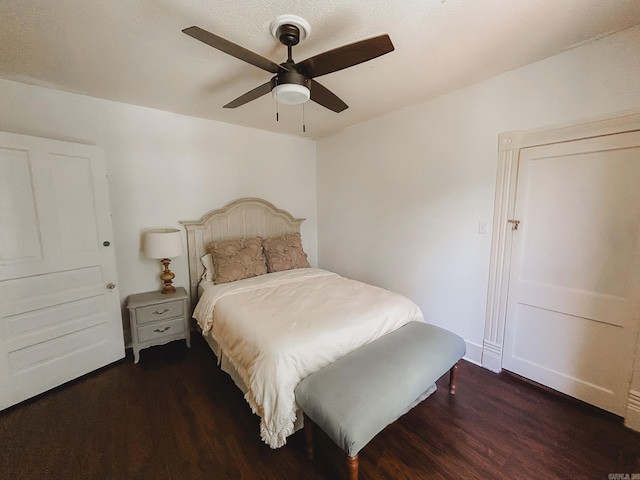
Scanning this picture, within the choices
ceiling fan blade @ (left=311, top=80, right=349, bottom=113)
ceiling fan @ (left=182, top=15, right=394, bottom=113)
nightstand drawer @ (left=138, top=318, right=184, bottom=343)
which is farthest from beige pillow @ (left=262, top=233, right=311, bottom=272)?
ceiling fan @ (left=182, top=15, right=394, bottom=113)

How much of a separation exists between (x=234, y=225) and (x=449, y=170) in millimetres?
2483

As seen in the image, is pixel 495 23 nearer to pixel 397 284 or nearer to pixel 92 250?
pixel 397 284

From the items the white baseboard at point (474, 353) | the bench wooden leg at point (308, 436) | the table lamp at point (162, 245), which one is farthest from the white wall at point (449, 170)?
the table lamp at point (162, 245)

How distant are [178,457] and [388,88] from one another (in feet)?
9.99

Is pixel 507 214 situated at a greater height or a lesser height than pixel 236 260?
greater

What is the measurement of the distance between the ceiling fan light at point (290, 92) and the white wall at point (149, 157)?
1869 millimetres

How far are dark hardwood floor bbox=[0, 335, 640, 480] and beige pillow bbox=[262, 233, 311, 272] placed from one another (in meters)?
1.35

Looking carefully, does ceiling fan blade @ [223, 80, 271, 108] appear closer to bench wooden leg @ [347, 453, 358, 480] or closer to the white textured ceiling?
the white textured ceiling

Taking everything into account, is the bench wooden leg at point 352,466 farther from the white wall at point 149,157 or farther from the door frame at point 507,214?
the white wall at point 149,157

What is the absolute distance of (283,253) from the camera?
313cm

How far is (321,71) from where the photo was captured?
4.66 feet

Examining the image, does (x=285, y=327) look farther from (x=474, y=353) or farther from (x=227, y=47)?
(x=474, y=353)

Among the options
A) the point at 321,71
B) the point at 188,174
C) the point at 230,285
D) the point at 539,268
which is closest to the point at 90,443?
the point at 230,285

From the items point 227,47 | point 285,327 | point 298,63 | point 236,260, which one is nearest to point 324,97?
point 298,63
